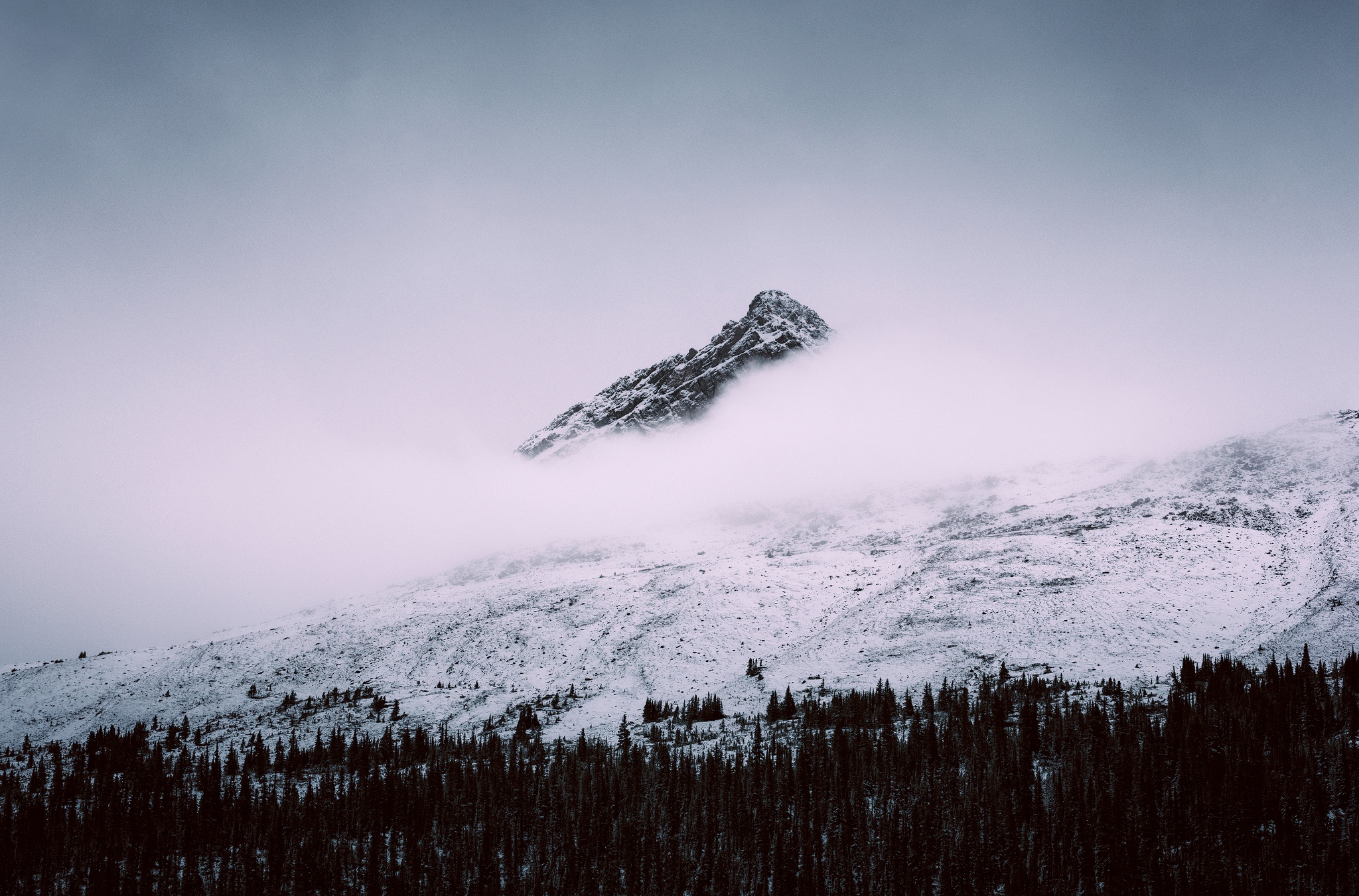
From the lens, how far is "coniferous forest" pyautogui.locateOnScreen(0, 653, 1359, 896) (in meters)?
26.8

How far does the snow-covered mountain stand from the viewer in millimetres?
54875

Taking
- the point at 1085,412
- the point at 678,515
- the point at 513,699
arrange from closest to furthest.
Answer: the point at 513,699
the point at 678,515
the point at 1085,412

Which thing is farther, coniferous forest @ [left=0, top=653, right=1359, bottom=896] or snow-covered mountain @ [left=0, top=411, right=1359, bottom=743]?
snow-covered mountain @ [left=0, top=411, right=1359, bottom=743]

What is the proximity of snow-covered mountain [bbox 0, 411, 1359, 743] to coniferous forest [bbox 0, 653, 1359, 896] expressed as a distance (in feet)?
36.9

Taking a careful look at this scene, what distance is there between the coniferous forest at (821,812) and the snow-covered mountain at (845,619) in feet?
36.9

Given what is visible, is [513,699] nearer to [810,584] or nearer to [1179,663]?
[810,584]

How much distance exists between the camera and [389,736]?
48.0 meters

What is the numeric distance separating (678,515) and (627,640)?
7451 cm

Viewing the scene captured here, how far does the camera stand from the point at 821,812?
105 ft

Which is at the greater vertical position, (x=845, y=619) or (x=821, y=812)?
(x=845, y=619)

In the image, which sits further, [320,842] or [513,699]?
[513,699]

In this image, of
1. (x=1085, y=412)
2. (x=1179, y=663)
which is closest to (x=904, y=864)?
(x=1179, y=663)

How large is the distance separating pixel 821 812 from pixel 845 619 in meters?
35.8

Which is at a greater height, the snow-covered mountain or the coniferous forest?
the snow-covered mountain
